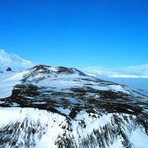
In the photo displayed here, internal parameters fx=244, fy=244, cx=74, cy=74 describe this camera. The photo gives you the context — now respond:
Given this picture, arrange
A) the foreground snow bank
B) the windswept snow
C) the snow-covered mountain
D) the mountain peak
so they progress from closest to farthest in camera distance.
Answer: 1. the foreground snow bank
2. the snow-covered mountain
3. the windswept snow
4. the mountain peak

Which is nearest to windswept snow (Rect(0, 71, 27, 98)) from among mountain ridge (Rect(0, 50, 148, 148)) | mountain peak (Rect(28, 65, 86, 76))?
mountain peak (Rect(28, 65, 86, 76))

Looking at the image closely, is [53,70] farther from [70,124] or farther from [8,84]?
[70,124]

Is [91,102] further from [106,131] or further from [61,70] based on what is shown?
[61,70]

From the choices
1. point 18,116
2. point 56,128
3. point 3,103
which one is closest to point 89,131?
point 56,128

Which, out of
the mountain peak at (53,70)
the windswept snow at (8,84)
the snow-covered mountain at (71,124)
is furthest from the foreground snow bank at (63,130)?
the mountain peak at (53,70)

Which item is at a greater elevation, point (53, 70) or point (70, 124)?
point (53, 70)

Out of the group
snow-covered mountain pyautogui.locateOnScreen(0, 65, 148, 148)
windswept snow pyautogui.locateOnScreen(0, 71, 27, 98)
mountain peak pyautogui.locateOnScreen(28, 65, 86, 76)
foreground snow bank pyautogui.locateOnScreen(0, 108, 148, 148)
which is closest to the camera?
foreground snow bank pyautogui.locateOnScreen(0, 108, 148, 148)

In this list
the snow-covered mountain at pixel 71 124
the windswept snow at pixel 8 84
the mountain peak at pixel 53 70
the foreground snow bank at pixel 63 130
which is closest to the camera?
the foreground snow bank at pixel 63 130

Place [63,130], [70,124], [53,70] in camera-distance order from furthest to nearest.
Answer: [53,70]
[70,124]
[63,130]

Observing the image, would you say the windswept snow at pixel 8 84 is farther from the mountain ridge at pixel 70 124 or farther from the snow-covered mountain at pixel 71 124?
the snow-covered mountain at pixel 71 124

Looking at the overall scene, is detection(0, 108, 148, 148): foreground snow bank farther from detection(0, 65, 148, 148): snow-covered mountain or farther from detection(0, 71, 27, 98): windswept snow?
detection(0, 71, 27, 98): windswept snow

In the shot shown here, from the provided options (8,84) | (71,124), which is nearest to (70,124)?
(71,124)
